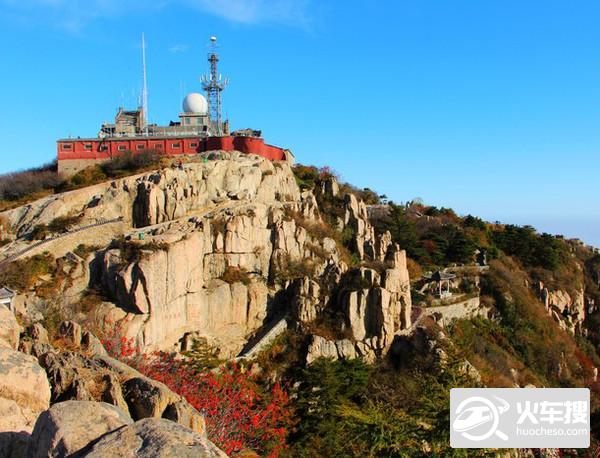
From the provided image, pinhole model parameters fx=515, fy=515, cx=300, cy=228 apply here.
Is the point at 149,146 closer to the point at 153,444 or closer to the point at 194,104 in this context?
the point at 194,104

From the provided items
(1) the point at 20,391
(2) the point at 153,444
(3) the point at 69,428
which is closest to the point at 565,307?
(1) the point at 20,391

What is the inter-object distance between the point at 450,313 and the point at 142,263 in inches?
850

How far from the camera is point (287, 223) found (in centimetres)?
3244

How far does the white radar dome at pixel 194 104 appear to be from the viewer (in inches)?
1646

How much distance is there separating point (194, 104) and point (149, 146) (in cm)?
620

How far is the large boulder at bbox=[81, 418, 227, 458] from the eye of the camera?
5.19 m

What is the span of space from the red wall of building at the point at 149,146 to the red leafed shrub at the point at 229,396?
17.8 m

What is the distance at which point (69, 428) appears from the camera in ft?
19.1

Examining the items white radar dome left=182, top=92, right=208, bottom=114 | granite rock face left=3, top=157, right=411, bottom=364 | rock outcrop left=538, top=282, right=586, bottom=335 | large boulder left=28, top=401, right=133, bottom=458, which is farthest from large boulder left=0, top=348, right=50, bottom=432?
rock outcrop left=538, top=282, right=586, bottom=335

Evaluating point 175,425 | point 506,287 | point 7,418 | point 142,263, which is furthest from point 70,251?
point 506,287

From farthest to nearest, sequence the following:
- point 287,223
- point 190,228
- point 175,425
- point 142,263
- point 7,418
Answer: point 287,223 < point 190,228 < point 142,263 < point 7,418 < point 175,425

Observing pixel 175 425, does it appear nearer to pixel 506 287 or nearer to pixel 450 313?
pixel 450 313

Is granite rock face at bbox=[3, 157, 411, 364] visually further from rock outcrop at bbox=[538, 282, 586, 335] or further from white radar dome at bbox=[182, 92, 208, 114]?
rock outcrop at bbox=[538, 282, 586, 335]

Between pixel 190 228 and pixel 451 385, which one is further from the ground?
pixel 190 228
